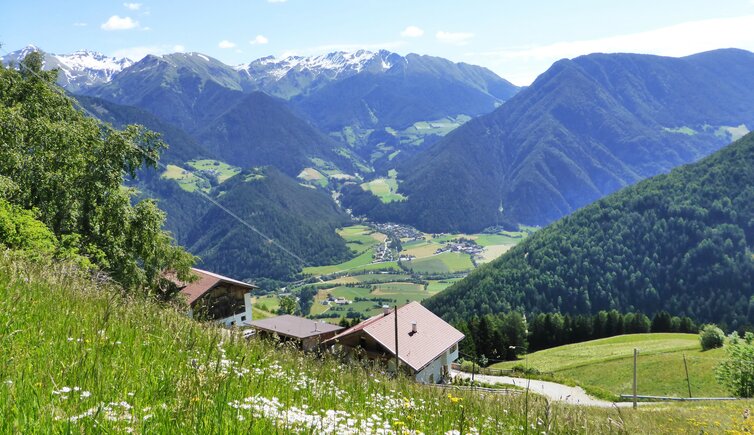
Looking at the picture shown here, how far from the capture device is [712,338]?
74.5 meters

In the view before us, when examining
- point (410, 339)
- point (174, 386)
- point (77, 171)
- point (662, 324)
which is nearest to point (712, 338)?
point (662, 324)

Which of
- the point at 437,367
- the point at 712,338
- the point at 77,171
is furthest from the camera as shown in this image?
the point at 712,338

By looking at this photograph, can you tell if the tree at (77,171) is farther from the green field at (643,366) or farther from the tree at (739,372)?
the tree at (739,372)

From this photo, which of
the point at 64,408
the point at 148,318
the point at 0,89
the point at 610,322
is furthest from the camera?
the point at 610,322

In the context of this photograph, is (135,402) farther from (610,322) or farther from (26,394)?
(610,322)

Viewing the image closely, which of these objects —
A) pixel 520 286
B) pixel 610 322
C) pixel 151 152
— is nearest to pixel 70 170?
pixel 151 152

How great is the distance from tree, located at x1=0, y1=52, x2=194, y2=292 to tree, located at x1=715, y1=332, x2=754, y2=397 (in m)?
51.1

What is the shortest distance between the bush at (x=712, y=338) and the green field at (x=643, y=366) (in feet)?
5.07

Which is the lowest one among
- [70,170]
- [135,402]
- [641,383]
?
[641,383]

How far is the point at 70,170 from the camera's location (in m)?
28.3

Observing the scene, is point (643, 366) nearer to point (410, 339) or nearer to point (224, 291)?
point (410, 339)

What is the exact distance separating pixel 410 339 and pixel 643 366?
111ft

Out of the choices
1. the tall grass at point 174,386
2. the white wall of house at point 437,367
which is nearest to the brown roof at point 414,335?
the white wall of house at point 437,367

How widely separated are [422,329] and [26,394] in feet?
195
